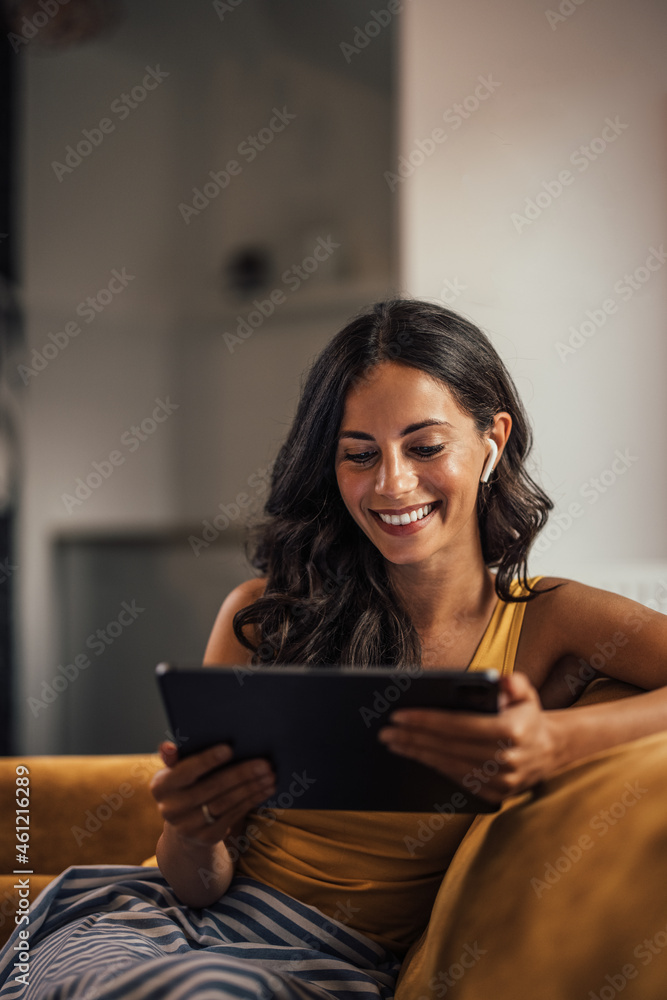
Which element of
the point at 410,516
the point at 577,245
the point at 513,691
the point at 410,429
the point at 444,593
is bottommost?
the point at 513,691

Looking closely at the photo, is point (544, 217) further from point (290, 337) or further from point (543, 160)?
point (290, 337)

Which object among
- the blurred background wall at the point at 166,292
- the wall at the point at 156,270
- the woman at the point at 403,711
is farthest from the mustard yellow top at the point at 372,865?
the wall at the point at 156,270

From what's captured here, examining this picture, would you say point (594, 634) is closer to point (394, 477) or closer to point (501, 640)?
point (501, 640)

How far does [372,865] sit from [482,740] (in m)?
0.40

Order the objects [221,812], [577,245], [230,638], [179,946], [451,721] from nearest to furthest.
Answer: [451,721] → [221,812] → [179,946] → [230,638] → [577,245]

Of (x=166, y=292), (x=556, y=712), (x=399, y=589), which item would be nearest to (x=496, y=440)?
(x=399, y=589)

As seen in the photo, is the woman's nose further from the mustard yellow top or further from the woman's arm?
the mustard yellow top

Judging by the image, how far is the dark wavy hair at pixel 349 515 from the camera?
4.46 ft

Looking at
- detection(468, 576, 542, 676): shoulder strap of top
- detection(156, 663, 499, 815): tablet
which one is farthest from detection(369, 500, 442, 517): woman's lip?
detection(156, 663, 499, 815): tablet

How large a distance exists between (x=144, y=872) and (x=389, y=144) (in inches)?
114

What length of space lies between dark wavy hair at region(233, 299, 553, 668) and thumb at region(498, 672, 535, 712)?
1.36 ft

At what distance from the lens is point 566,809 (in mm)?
1009

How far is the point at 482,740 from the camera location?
944mm

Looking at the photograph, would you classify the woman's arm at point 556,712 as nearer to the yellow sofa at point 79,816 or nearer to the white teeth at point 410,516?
the white teeth at point 410,516
